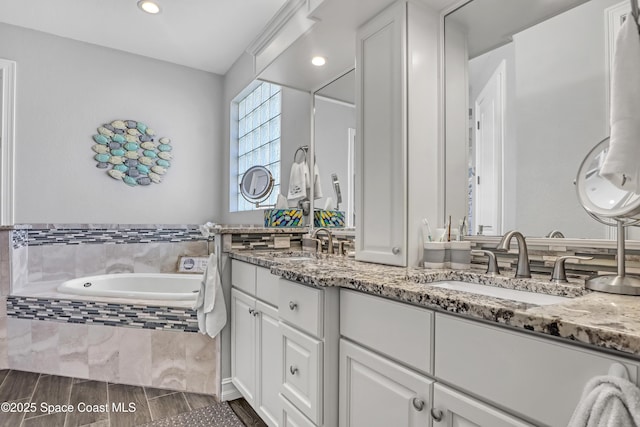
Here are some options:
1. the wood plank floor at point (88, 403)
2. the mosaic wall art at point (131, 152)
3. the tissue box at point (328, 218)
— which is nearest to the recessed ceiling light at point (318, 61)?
the tissue box at point (328, 218)

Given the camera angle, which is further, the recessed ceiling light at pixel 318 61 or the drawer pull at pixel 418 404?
the recessed ceiling light at pixel 318 61

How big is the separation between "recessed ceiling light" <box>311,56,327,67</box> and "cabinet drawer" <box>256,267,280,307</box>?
126 centimetres

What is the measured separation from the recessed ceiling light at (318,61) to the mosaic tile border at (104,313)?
68.1 inches

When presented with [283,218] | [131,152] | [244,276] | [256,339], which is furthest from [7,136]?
[256,339]

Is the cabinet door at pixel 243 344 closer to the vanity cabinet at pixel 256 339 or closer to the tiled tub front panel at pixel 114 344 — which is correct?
the vanity cabinet at pixel 256 339

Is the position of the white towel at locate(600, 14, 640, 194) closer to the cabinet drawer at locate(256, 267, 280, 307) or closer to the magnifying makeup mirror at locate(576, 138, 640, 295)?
the magnifying makeup mirror at locate(576, 138, 640, 295)

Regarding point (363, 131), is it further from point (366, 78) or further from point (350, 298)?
point (350, 298)

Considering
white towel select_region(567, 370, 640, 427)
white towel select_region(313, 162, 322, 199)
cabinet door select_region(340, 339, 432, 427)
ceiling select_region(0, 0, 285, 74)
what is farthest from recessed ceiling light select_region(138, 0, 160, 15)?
white towel select_region(567, 370, 640, 427)

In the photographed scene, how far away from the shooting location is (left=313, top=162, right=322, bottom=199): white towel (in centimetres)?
249

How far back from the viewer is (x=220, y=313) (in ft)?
6.75

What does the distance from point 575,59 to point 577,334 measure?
100 cm

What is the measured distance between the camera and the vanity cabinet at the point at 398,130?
4.78 feet

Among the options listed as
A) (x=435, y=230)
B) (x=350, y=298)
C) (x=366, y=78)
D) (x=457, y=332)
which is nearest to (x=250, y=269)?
(x=350, y=298)

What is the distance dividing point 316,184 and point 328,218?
0.29 m
